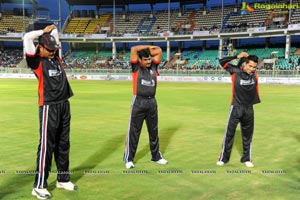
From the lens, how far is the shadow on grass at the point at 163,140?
24.0ft

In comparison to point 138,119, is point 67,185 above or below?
below

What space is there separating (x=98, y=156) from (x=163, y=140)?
7.72 ft

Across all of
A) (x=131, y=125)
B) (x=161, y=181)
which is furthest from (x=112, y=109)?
(x=161, y=181)

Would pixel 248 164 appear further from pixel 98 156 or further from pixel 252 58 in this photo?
pixel 98 156

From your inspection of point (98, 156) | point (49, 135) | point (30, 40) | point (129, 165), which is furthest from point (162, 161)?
point (30, 40)

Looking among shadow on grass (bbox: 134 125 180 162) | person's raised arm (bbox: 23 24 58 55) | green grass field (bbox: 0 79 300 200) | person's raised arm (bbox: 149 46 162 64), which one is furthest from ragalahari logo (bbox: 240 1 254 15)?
person's raised arm (bbox: 23 24 58 55)

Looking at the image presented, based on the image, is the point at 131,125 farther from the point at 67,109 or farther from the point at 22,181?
the point at 22,181

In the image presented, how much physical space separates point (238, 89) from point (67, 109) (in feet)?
11.3

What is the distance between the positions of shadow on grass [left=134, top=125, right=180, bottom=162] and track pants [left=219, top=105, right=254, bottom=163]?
5.61ft

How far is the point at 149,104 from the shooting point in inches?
241

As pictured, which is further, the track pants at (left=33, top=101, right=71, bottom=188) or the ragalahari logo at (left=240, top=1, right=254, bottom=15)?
the ragalahari logo at (left=240, top=1, right=254, bottom=15)

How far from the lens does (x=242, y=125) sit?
6363 mm

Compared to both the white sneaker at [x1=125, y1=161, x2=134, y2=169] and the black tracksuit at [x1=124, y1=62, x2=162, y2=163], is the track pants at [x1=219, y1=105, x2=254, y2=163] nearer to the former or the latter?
the black tracksuit at [x1=124, y1=62, x2=162, y2=163]

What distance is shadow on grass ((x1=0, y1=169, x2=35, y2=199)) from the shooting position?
4.92 m
